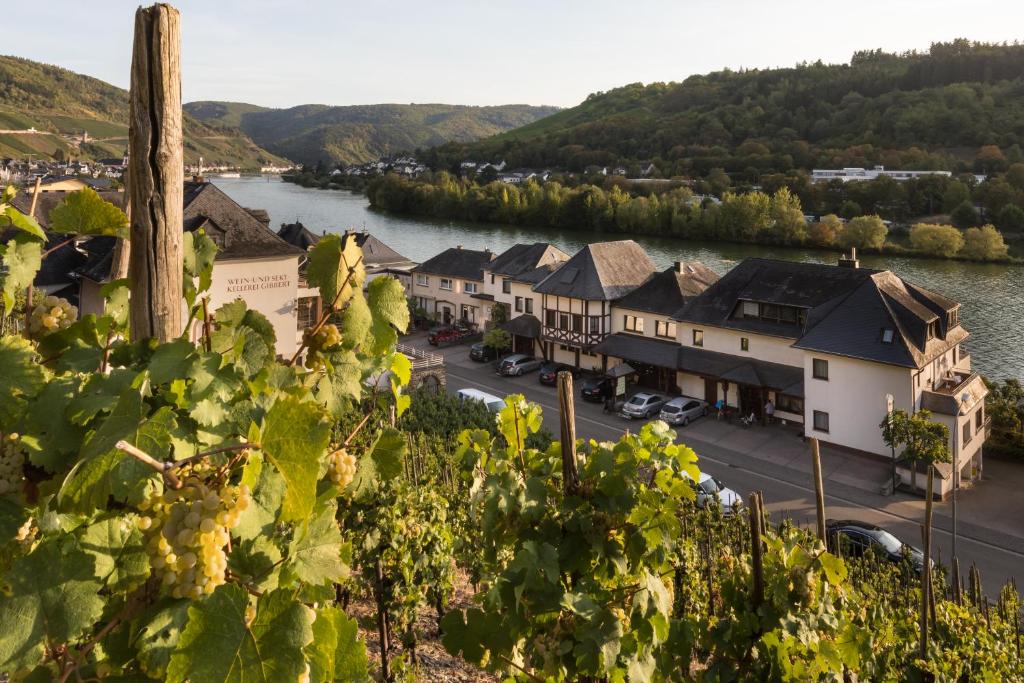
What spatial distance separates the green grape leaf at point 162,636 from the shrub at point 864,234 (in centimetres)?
5784

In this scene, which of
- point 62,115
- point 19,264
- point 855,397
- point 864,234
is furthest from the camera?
point 62,115

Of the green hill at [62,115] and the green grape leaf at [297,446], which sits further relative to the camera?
the green hill at [62,115]

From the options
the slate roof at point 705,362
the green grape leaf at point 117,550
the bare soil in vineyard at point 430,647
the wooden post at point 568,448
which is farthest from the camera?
the slate roof at point 705,362

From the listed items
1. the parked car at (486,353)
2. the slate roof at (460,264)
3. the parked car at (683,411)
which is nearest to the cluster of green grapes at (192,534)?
the parked car at (683,411)

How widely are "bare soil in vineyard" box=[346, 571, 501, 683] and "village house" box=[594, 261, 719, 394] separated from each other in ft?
55.4

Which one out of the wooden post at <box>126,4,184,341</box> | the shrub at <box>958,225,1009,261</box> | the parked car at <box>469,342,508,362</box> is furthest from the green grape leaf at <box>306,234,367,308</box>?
the shrub at <box>958,225,1009,261</box>

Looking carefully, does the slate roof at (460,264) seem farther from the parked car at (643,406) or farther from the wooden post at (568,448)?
the wooden post at (568,448)

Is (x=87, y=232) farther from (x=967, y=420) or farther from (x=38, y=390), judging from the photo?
(x=967, y=420)

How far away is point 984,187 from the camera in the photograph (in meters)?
65.4

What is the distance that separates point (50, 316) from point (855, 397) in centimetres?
1956

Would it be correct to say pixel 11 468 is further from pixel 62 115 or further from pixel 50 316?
pixel 62 115

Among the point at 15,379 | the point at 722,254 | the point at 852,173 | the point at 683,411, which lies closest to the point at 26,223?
the point at 15,379

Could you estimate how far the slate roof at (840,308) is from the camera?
1859 centimetres

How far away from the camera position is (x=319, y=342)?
2.00 m
